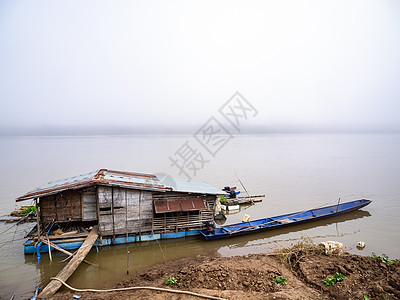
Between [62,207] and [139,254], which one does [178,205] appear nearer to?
[139,254]

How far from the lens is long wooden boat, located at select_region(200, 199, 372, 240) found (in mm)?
13352

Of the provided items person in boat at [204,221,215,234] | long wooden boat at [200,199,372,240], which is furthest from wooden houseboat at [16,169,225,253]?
long wooden boat at [200,199,372,240]

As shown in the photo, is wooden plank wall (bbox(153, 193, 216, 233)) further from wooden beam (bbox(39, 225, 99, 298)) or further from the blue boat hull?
wooden beam (bbox(39, 225, 99, 298))

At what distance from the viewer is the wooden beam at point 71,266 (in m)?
8.38

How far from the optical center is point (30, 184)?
2548 cm

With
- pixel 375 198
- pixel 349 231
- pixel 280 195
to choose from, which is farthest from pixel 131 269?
pixel 375 198

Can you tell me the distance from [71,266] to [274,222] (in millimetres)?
11635

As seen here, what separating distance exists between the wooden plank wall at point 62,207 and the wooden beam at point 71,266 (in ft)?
3.91

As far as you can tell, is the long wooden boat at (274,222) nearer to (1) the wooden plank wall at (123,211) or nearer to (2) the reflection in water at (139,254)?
(2) the reflection in water at (139,254)

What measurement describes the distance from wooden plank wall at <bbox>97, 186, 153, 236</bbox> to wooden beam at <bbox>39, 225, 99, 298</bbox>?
638 millimetres

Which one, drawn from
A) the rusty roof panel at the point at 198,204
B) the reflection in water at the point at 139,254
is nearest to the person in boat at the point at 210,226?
the reflection in water at the point at 139,254

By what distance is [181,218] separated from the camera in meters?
13.4

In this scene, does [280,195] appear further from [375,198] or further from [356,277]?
[356,277]

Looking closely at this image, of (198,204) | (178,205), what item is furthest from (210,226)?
(178,205)
